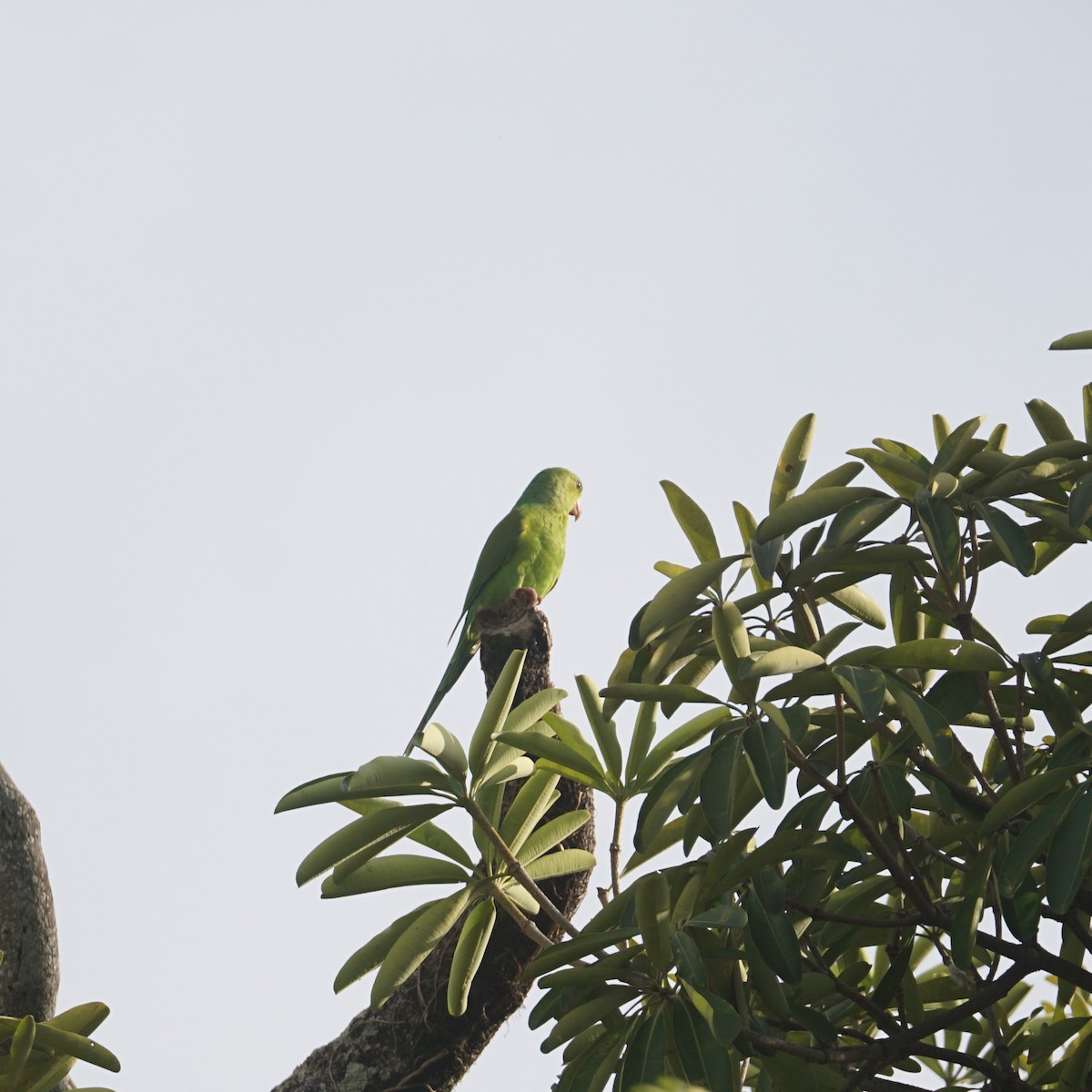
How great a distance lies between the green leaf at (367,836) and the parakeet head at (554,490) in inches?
149

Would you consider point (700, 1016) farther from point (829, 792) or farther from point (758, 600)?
point (758, 600)

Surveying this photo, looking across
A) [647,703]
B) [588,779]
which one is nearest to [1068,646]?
[647,703]

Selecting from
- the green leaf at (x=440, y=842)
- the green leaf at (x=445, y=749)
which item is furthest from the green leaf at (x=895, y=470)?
the green leaf at (x=440, y=842)

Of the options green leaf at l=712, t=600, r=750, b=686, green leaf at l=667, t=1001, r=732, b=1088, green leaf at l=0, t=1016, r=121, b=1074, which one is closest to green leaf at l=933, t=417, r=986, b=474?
green leaf at l=712, t=600, r=750, b=686

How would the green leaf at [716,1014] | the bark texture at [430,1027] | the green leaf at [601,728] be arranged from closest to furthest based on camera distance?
the green leaf at [716,1014] → the green leaf at [601,728] → the bark texture at [430,1027]

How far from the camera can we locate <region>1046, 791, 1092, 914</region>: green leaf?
1.41 meters

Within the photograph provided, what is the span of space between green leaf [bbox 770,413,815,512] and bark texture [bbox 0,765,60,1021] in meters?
1.63

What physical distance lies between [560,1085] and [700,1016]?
295mm

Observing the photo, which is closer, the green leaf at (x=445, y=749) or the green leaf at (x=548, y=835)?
the green leaf at (x=445, y=749)

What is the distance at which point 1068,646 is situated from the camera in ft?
5.65

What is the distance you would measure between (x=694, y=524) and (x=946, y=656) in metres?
0.53

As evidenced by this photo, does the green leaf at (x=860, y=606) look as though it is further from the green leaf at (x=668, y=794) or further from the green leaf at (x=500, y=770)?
the green leaf at (x=500, y=770)

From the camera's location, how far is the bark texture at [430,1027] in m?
2.40

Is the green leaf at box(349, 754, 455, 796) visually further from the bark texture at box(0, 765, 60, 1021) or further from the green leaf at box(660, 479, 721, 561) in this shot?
the bark texture at box(0, 765, 60, 1021)
